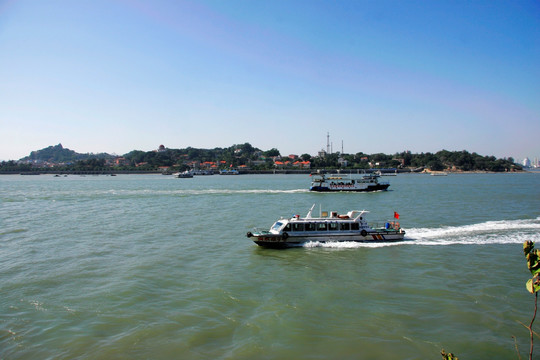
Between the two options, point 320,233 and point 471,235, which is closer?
point 320,233

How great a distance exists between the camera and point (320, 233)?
2520cm

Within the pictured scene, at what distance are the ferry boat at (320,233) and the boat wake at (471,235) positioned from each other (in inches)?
18.4

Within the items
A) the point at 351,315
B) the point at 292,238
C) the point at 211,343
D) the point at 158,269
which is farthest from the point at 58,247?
the point at 351,315

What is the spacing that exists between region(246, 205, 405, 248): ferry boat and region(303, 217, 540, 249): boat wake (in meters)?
0.47

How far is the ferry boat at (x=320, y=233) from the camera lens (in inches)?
971

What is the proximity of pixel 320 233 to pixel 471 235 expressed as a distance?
42.3 feet

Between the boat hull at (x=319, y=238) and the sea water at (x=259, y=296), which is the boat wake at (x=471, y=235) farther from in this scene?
the boat hull at (x=319, y=238)

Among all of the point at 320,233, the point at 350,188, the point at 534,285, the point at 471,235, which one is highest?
the point at 534,285

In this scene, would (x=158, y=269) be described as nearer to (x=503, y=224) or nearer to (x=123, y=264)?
(x=123, y=264)

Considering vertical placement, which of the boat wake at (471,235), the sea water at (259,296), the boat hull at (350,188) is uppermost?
the boat hull at (350,188)

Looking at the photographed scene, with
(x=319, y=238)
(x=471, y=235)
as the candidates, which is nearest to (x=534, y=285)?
(x=319, y=238)

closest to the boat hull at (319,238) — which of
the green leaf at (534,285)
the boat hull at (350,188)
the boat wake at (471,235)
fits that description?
the boat wake at (471,235)

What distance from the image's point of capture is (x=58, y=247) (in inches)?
1016

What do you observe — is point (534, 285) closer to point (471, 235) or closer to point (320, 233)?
point (320, 233)
